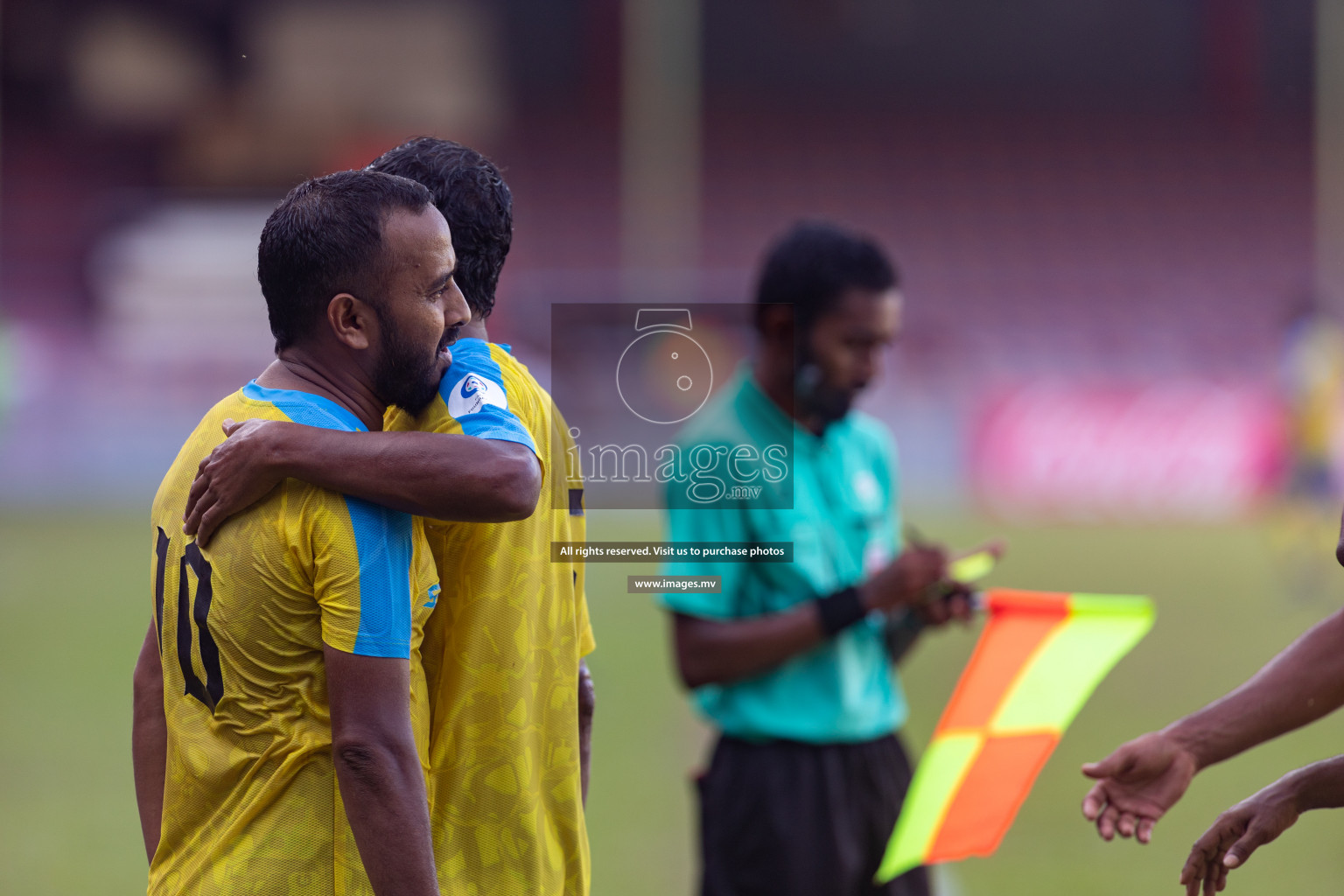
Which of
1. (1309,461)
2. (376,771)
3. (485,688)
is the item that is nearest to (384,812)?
(376,771)

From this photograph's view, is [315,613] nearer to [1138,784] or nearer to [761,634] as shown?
[761,634]

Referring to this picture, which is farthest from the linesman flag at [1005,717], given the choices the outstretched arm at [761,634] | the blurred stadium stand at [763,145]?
the blurred stadium stand at [763,145]

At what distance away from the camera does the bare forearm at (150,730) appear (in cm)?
169

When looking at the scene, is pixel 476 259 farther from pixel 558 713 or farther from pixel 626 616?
pixel 626 616

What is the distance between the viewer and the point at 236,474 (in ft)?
4.84

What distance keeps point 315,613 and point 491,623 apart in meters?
0.24

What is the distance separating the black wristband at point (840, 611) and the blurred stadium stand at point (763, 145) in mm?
18910

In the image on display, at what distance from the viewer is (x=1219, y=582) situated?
10.9 metres

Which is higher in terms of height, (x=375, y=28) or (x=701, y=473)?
(x=375, y=28)

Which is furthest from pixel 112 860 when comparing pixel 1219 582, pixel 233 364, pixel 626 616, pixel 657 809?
pixel 233 364

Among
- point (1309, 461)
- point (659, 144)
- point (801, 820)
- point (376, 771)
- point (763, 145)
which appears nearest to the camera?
point (376, 771)

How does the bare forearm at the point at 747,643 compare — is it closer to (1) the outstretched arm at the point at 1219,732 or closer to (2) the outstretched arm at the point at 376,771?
(1) the outstretched arm at the point at 1219,732

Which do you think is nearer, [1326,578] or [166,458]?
[1326,578]

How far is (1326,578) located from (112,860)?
9.85 m
